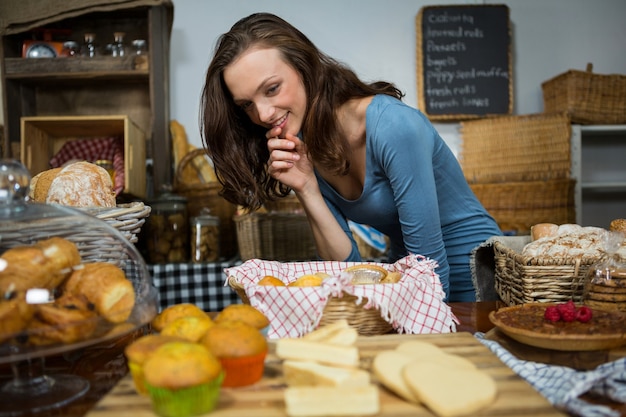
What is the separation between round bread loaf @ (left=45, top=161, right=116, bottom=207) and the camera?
1.25 m

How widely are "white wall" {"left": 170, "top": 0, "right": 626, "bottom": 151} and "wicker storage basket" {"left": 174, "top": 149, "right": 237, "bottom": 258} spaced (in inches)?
29.9

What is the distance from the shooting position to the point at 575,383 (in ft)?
2.26

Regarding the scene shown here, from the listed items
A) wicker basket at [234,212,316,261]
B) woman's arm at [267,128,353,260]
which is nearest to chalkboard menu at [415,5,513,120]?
wicker basket at [234,212,316,261]

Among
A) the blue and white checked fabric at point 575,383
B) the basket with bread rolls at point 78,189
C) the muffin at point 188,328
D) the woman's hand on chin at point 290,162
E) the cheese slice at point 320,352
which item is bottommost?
the blue and white checked fabric at point 575,383

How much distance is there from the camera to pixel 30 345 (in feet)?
2.19

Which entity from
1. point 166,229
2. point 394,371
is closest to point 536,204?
point 166,229

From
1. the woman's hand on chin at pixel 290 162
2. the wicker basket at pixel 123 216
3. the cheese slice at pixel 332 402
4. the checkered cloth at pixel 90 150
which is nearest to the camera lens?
the cheese slice at pixel 332 402

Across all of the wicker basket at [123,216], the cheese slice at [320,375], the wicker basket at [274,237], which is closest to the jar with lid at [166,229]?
the wicker basket at [274,237]

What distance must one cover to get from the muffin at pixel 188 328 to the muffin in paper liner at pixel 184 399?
128 millimetres

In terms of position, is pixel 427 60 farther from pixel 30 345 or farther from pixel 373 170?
pixel 30 345

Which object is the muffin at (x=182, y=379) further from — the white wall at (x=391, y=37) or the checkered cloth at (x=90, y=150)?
the white wall at (x=391, y=37)

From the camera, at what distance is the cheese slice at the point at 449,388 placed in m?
0.61

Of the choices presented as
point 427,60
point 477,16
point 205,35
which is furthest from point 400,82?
point 205,35

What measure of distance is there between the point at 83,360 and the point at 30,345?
249 millimetres
